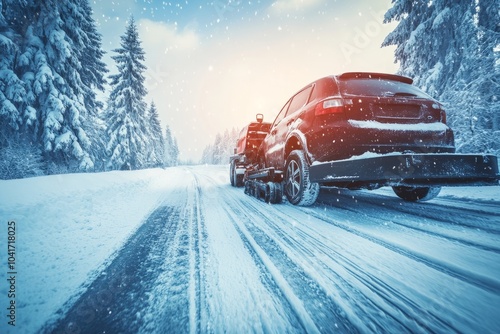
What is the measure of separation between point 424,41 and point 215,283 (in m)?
14.9

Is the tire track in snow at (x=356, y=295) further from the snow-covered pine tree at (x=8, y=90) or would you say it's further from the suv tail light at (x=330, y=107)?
the snow-covered pine tree at (x=8, y=90)

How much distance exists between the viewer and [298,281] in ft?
5.36

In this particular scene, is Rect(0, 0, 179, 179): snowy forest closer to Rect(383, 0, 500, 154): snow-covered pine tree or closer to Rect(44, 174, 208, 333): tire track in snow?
Rect(44, 174, 208, 333): tire track in snow

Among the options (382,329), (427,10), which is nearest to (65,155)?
(382,329)

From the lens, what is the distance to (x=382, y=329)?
115cm

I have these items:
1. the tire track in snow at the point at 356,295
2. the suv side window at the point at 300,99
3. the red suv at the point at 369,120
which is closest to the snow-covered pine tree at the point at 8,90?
the suv side window at the point at 300,99

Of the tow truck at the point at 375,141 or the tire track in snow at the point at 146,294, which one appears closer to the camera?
the tire track in snow at the point at 146,294

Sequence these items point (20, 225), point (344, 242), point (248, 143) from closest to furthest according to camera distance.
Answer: point (344, 242)
point (20, 225)
point (248, 143)

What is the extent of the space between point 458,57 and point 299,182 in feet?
40.2

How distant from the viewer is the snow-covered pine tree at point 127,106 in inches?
854

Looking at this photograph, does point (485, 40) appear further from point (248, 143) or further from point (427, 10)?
point (248, 143)

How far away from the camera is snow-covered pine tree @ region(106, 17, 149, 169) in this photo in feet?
71.2

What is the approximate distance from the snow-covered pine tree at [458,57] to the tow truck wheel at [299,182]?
9.24m

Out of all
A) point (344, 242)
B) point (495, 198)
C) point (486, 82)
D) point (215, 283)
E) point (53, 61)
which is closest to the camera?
point (215, 283)
